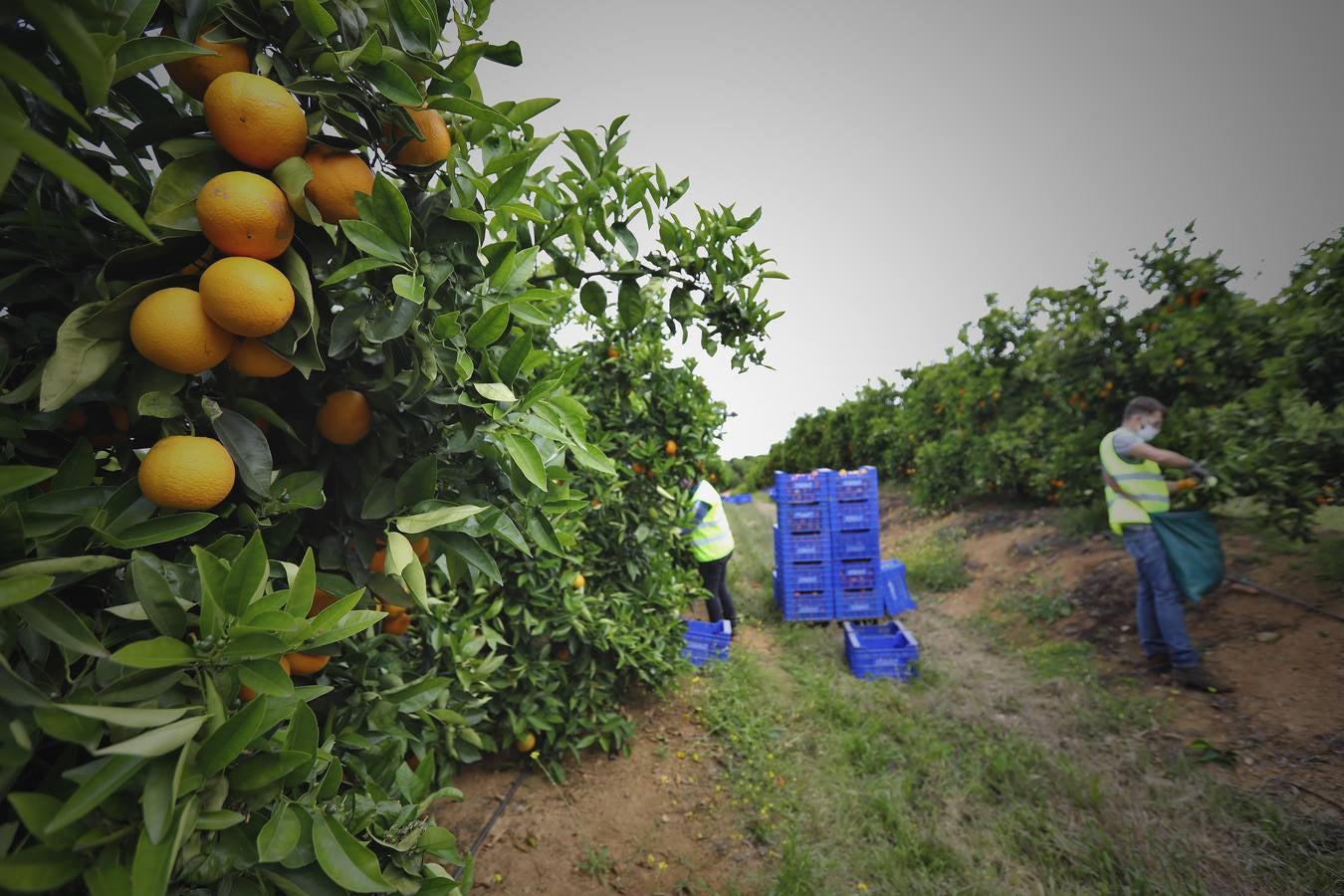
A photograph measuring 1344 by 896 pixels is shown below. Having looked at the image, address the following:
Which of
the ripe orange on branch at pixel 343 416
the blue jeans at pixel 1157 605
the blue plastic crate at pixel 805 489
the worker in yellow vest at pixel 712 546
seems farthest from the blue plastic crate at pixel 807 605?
the ripe orange on branch at pixel 343 416

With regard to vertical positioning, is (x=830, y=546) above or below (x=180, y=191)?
Result: below

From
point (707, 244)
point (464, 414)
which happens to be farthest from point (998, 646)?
point (464, 414)

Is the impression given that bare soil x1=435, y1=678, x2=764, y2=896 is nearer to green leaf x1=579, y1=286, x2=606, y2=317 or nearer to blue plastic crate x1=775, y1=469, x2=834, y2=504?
green leaf x1=579, y1=286, x2=606, y2=317

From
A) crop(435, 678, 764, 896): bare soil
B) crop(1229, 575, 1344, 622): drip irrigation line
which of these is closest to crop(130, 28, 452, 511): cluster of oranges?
crop(435, 678, 764, 896): bare soil

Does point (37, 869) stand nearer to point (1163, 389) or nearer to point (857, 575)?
point (857, 575)

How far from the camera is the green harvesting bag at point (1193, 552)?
3.91 m

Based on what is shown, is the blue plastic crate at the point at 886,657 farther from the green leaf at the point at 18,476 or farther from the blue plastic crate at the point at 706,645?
the green leaf at the point at 18,476

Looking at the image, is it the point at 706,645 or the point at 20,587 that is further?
the point at 706,645

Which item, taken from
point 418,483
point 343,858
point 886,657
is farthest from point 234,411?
point 886,657

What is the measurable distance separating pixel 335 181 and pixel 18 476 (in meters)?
0.53

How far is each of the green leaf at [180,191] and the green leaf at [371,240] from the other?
0.17 m

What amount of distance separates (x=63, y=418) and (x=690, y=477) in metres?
3.39

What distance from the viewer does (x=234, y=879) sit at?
68 centimetres

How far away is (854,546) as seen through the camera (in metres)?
5.64
